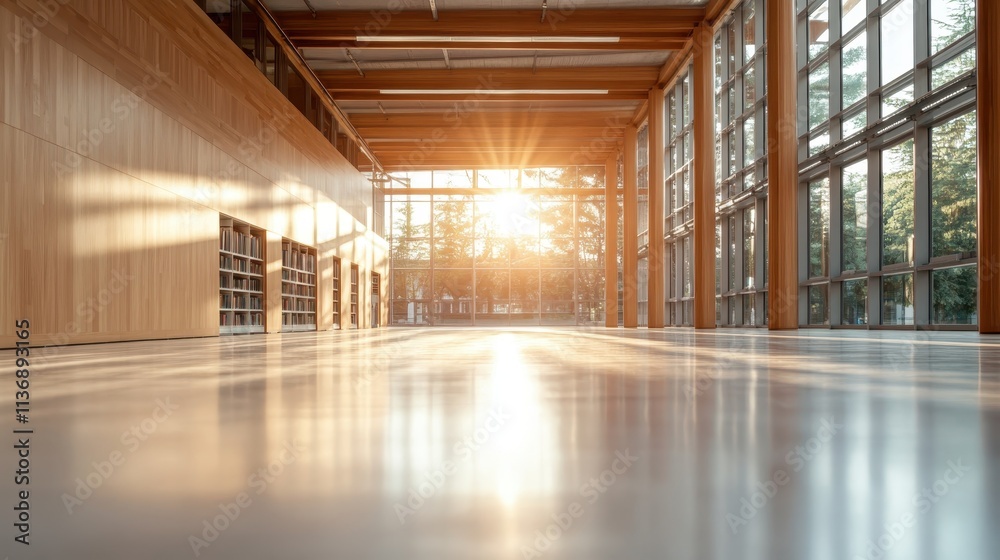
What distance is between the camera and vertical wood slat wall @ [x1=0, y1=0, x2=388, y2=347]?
5.96m

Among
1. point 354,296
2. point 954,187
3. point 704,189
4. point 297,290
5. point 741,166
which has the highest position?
point 741,166

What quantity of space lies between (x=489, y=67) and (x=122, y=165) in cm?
1088

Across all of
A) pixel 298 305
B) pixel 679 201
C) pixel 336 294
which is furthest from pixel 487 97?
pixel 298 305

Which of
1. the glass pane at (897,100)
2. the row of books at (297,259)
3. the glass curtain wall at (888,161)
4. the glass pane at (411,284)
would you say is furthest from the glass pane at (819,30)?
the glass pane at (411,284)

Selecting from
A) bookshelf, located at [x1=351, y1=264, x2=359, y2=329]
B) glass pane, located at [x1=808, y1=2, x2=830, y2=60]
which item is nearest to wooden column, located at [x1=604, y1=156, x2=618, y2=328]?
bookshelf, located at [x1=351, y1=264, x2=359, y2=329]

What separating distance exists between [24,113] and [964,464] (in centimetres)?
696

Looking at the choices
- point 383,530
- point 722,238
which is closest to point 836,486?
point 383,530

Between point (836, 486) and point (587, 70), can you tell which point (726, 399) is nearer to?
point (836, 486)

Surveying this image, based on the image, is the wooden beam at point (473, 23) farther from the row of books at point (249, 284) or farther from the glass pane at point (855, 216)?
the row of books at point (249, 284)

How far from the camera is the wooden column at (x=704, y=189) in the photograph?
14586 millimetres

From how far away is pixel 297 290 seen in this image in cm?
1470

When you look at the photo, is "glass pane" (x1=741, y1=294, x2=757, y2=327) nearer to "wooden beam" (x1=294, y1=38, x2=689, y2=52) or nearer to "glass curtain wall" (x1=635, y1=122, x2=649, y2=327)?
"wooden beam" (x1=294, y1=38, x2=689, y2=52)

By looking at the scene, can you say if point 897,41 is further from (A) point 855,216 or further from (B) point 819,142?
(A) point 855,216

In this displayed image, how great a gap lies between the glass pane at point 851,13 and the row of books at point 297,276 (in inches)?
419
